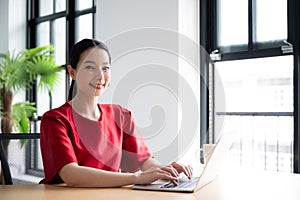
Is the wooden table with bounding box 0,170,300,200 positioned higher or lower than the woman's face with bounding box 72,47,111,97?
lower

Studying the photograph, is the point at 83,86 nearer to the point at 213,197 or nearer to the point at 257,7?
the point at 213,197

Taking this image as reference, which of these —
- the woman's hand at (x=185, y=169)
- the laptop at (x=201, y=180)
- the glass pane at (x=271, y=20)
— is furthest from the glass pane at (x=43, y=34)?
the laptop at (x=201, y=180)

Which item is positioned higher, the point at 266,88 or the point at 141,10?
the point at 141,10

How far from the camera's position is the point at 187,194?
4.19 feet

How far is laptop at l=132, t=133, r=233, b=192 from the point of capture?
1.33m

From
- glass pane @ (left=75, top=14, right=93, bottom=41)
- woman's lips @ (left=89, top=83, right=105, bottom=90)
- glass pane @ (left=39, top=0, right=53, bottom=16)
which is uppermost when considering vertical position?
glass pane @ (left=39, top=0, right=53, bottom=16)

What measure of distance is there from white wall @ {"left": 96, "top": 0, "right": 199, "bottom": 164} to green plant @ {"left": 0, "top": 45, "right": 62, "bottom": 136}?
1139 mm

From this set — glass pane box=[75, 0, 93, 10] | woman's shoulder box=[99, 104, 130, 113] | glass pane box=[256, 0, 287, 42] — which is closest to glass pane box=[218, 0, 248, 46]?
glass pane box=[256, 0, 287, 42]

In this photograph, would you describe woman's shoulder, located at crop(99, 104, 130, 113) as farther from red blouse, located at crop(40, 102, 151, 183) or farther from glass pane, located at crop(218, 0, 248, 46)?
glass pane, located at crop(218, 0, 248, 46)

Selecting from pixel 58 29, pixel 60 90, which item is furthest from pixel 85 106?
pixel 58 29

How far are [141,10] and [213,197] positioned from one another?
2.45 meters

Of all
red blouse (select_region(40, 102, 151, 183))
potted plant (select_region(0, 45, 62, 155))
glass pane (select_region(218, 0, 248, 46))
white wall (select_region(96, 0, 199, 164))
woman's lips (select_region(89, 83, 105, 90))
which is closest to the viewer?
red blouse (select_region(40, 102, 151, 183))

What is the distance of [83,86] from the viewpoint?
1605 millimetres

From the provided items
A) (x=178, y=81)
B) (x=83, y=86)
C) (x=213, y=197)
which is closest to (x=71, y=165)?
(x=83, y=86)
